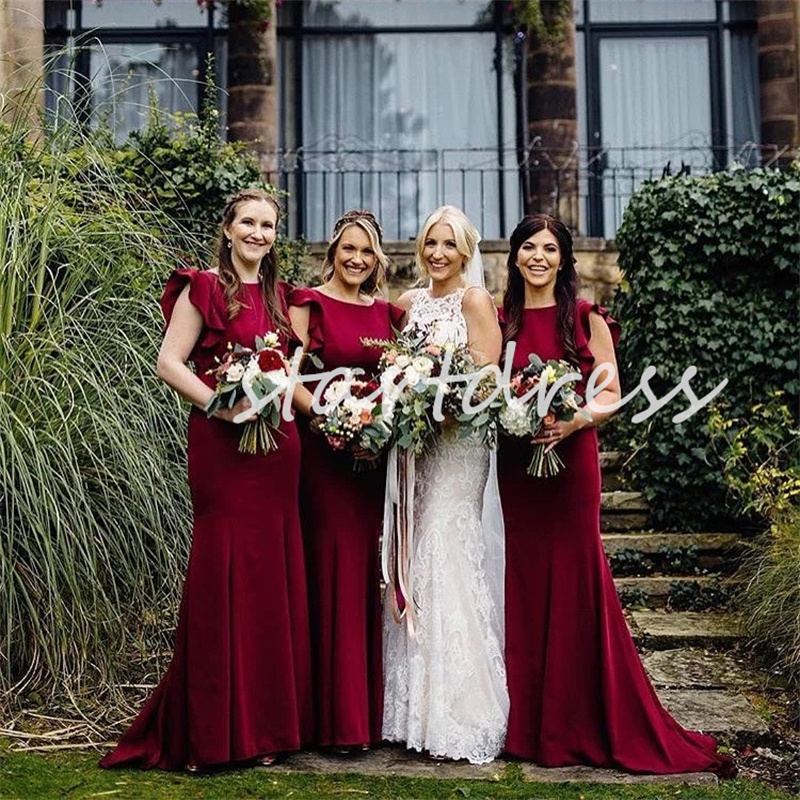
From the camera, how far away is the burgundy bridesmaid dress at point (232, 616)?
402 centimetres

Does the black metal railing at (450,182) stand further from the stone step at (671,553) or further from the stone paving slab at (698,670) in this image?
the stone paving slab at (698,670)

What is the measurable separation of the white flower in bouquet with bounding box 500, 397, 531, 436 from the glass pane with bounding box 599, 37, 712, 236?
922 cm

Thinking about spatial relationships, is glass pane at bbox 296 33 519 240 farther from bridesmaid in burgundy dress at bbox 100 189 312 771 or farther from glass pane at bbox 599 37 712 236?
bridesmaid in burgundy dress at bbox 100 189 312 771

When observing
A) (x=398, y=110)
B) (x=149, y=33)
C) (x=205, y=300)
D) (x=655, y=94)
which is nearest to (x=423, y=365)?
(x=205, y=300)

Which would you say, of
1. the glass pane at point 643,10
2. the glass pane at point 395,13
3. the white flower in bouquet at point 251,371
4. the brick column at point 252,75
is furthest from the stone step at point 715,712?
the glass pane at point 643,10

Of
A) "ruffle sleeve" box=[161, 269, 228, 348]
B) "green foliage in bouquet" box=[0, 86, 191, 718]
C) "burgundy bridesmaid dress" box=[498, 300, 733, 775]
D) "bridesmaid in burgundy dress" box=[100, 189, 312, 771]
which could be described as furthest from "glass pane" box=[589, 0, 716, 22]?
"ruffle sleeve" box=[161, 269, 228, 348]

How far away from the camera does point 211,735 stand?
13.1 ft

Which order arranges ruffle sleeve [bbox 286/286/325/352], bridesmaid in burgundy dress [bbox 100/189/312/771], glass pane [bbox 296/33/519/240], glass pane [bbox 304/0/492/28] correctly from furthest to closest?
1. glass pane [bbox 304/0/492/28]
2. glass pane [bbox 296/33/519/240]
3. ruffle sleeve [bbox 286/286/325/352]
4. bridesmaid in burgundy dress [bbox 100/189/312/771]

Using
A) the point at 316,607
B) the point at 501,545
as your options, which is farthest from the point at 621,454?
the point at 316,607

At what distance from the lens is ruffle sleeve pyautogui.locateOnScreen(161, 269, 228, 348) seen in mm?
4133

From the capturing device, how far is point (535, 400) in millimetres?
4086

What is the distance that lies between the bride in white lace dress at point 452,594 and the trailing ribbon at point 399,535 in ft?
0.12

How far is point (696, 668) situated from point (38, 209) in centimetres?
414

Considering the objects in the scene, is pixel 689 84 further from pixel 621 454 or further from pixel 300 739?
pixel 300 739
